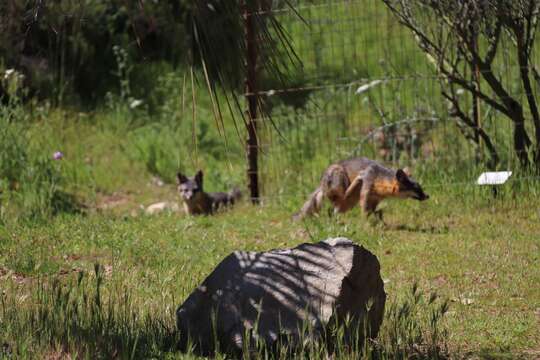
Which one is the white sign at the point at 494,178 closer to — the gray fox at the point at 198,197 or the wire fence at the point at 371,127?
the wire fence at the point at 371,127

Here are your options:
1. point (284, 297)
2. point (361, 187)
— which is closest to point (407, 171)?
point (361, 187)

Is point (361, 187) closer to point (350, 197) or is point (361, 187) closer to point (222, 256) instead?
point (350, 197)

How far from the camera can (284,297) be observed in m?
5.11

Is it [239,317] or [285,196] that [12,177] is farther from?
[239,317]

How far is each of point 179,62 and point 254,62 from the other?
562 centimetres

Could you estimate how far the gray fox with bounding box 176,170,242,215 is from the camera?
37.4ft

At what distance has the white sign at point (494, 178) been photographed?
31.6ft

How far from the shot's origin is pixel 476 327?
6.18 m

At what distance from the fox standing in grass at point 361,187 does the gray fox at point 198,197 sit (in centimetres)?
171

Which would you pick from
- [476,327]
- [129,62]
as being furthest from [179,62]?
[476,327]

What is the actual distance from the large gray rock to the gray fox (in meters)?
5.95

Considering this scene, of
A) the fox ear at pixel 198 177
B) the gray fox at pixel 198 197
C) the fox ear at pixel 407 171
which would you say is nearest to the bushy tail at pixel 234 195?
the gray fox at pixel 198 197

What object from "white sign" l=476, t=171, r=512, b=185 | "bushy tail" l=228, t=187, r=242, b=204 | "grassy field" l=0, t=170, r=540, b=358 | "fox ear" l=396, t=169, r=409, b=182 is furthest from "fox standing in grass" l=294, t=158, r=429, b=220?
"bushy tail" l=228, t=187, r=242, b=204

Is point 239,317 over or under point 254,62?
under
